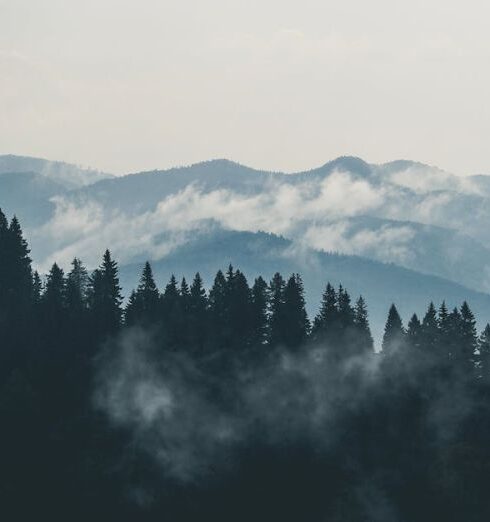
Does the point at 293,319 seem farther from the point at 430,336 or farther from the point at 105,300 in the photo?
the point at 105,300

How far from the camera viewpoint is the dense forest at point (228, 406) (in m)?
149

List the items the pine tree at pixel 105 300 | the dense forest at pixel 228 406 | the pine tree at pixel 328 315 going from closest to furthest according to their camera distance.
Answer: the dense forest at pixel 228 406 → the pine tree at pixel 105 300 → the pine tree at pixel 328 315

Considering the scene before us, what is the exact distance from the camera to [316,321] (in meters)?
174

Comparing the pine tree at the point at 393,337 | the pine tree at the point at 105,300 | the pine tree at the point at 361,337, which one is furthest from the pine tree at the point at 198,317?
the pine tree at the point at 393,337

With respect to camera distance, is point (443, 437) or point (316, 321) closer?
point (443, 437)

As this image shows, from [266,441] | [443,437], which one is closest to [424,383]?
[443,437]

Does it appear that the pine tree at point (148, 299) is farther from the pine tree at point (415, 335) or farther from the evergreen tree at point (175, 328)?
the pine tree at point (415, 335)

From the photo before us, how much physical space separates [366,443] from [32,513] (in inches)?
1768

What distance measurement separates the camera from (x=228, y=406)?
164125 millimetres

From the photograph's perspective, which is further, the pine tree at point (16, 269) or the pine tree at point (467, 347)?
the pine tree at point (16, 269)

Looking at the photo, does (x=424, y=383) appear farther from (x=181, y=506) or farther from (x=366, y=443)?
(x=181, y=506)

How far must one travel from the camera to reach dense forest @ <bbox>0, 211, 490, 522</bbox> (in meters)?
149

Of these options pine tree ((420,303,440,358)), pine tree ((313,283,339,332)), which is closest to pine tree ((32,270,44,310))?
pine tree ((313,283,339,332))

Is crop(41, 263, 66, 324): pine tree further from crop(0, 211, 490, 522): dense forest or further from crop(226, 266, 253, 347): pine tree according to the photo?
crop(226, 266, 253, 347): pine tree
